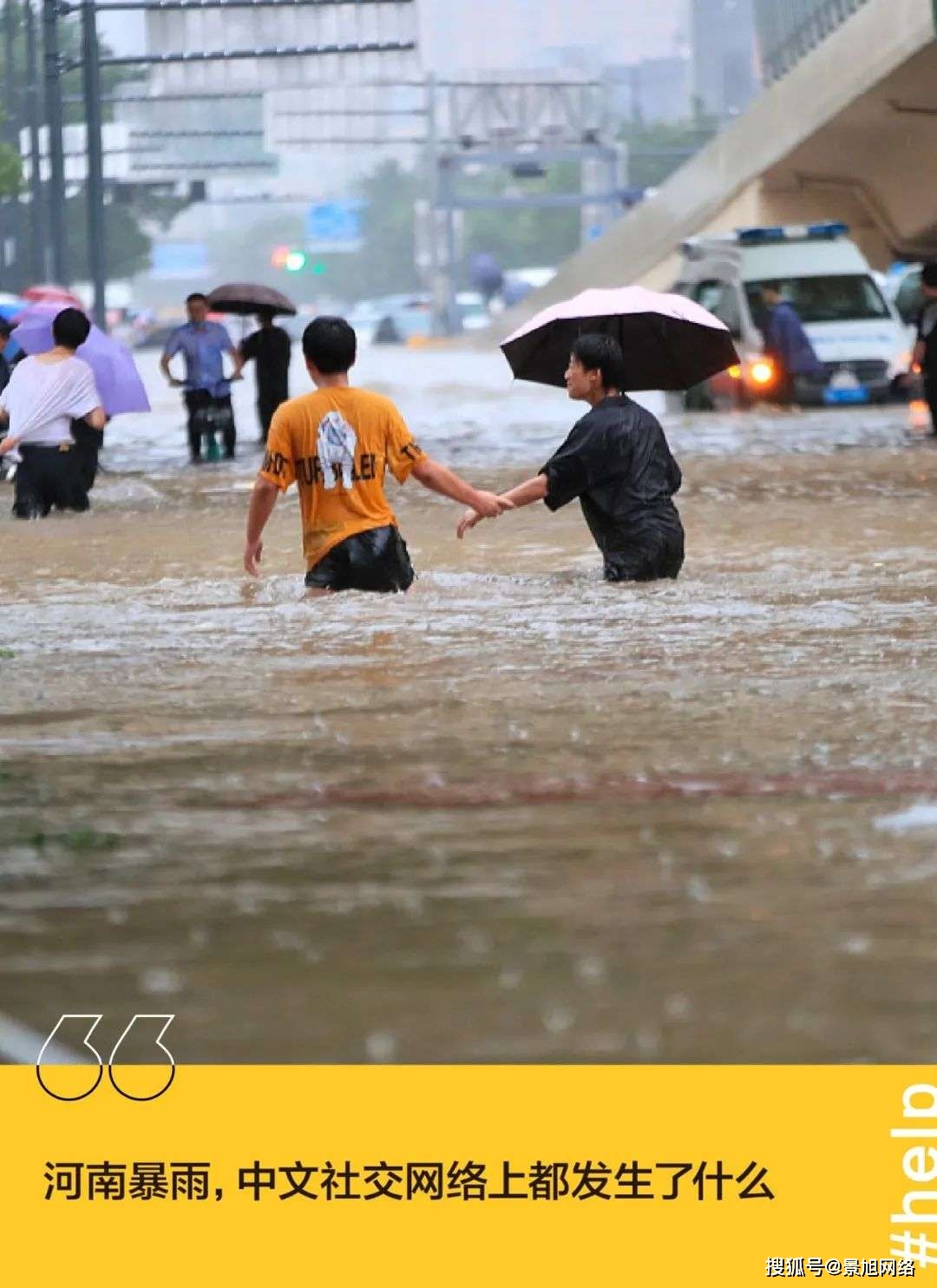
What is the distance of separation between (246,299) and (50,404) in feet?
25.9

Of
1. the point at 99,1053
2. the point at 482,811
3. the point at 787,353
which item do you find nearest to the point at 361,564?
the point at 482,811

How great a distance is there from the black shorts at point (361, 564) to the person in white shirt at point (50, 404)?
19.3ft

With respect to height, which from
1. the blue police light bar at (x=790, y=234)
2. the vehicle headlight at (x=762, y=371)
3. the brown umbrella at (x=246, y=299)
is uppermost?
the blue police light bar at (x=790, y=234)

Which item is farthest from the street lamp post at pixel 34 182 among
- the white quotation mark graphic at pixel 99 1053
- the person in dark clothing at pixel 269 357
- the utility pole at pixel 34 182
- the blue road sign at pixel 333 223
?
the blue road sign at pixel 333 223

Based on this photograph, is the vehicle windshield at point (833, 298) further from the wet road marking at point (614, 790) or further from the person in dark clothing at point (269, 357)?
the wet road marking at point (614, 790)

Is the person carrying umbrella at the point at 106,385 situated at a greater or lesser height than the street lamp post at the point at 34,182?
lesser

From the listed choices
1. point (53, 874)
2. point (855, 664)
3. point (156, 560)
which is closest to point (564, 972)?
point (53, 874)

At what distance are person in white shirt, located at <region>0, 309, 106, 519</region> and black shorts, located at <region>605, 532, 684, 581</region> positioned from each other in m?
5.29

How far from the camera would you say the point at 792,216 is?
53844 mm

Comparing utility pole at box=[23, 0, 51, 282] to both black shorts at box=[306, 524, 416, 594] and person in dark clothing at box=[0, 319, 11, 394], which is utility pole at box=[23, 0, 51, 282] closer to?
person in dark clothing at box=[0, 319, 11, 394]

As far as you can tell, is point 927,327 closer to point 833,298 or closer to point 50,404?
point 833,298

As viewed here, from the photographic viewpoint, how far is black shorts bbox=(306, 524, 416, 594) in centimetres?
1104

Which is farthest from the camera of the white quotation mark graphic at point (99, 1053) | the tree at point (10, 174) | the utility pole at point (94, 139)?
the tree at point (10, 174)

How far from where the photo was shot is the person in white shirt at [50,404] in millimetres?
16828
